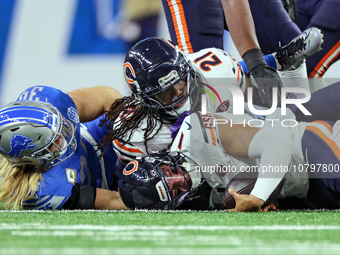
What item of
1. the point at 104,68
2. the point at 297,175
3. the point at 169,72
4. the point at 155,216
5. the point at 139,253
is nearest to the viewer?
the point at 139,253

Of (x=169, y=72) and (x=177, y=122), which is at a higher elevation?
(x=169, y=72)

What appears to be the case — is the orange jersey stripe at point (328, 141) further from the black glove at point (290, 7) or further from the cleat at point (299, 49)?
the black glove at point (290, 7)

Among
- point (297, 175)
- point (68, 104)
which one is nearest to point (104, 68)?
point (68, 104)

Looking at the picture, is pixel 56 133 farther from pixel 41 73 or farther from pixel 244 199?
pixel 41 73

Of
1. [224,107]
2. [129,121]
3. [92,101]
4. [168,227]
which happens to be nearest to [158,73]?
[129,121]

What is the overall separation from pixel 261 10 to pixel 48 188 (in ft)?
5.19

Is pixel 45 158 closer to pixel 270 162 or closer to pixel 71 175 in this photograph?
pixel 71 175

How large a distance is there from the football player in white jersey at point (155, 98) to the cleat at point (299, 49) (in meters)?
0.50

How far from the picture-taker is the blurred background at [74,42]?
315 cm

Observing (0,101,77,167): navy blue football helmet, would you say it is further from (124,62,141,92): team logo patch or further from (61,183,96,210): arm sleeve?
(124,62,141,92): team logo patch

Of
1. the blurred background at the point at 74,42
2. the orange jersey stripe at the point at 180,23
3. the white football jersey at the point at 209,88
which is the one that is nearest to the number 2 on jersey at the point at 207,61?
the white football jersey at the point at 209,88

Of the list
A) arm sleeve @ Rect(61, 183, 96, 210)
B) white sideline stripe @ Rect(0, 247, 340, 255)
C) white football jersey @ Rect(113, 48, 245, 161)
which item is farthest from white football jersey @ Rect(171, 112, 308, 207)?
white sideline stripe @ Rect(0, 247, 340, 255)

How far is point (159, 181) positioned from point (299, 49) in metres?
1.10

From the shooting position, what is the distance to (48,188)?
159cm
